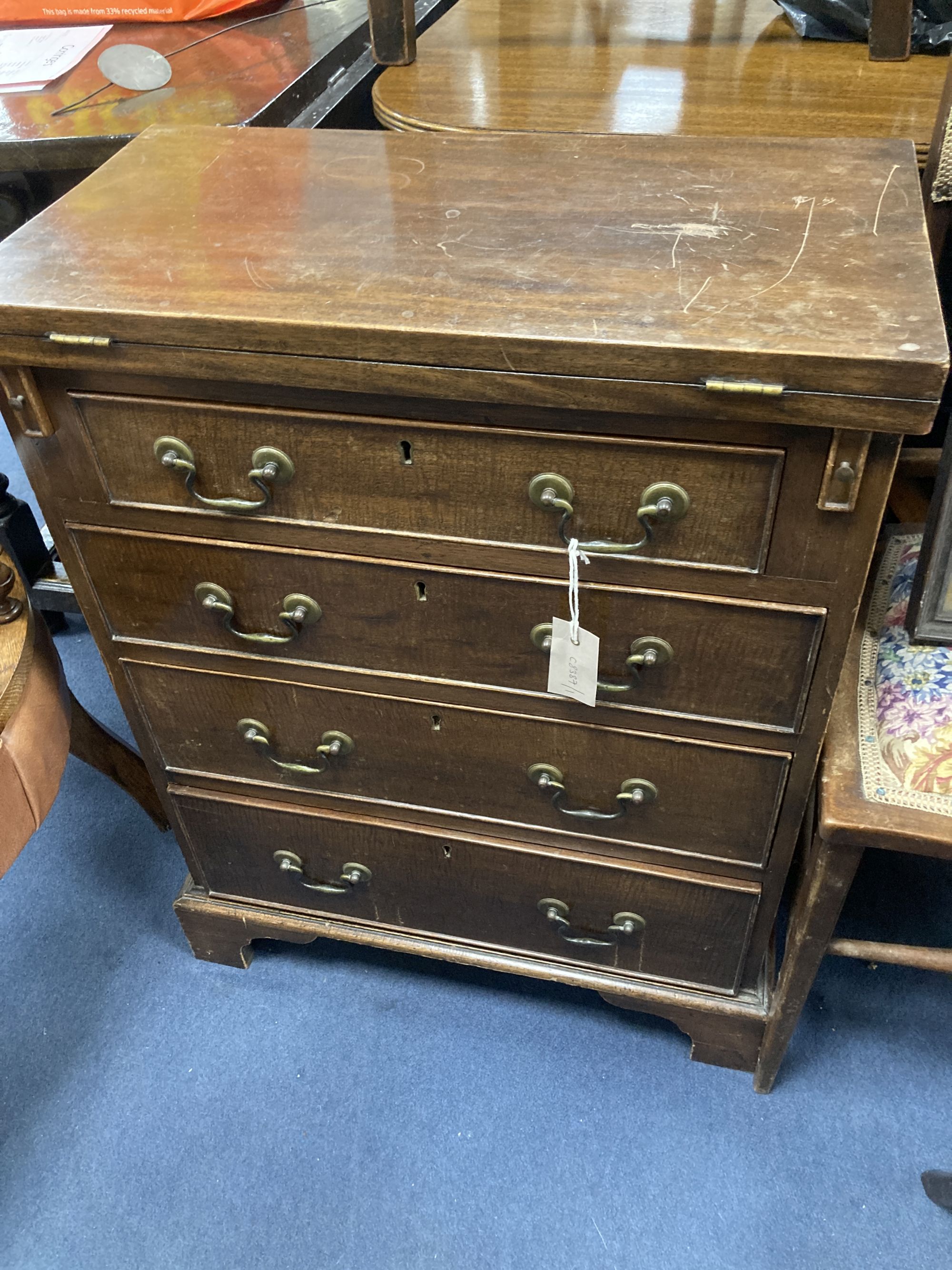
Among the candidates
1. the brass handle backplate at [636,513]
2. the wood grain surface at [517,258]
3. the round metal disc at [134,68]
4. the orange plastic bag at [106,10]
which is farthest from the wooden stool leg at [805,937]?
the orange plastic bag at [106,10]

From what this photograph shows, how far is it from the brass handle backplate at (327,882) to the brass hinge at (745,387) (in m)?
0.75

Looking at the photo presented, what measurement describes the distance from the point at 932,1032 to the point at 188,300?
124 centimetres

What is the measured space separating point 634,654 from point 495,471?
8.2 inches

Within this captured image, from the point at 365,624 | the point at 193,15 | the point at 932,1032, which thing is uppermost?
the point at 193,15

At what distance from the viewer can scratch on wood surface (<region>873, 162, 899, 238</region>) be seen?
79cm

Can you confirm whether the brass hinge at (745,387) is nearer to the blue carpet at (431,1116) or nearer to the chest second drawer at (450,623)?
the chest second drawer at (450,623)

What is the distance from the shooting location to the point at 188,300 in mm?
759

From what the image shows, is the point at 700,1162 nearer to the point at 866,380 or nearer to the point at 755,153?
the point at 866,380

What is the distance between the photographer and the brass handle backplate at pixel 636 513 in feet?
2.46

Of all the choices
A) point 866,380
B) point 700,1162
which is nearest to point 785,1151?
point 700,1162

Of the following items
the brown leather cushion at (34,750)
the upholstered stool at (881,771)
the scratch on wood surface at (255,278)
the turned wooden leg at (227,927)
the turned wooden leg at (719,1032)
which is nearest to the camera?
the scratch on wood surface at (255,278)

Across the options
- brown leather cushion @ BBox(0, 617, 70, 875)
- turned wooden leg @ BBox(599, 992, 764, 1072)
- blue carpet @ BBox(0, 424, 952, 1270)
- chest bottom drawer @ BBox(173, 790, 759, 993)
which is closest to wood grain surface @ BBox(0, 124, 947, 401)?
brown leather cushion @ BBox(0, 617, 70, 875)

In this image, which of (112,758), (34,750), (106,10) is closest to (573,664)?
(34,750)

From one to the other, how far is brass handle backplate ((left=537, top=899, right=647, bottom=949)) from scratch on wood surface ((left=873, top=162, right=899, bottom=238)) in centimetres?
73
